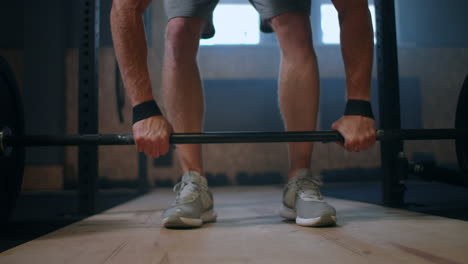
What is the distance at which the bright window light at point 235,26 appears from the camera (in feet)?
9.33

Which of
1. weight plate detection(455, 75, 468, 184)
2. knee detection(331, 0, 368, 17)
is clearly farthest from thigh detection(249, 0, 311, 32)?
weight plate detection(455, 75, 468, 184)

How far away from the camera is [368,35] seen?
1.06 meters

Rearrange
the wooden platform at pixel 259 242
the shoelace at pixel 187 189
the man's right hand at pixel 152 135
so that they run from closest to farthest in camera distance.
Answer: the wooden platform at pixel 259 242, the man's right hand at pixel 152 135, the shoelace at pixel 187 189

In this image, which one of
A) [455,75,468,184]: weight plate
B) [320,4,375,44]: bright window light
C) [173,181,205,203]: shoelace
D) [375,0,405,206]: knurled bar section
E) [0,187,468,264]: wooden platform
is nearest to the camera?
[0,187,468,264]: wooden platform

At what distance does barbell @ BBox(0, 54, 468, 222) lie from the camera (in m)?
1.04

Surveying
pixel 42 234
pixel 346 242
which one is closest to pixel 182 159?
pixel 42 234

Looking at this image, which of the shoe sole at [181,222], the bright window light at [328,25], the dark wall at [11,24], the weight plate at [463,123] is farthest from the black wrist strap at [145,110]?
the bright window light at [328,25]

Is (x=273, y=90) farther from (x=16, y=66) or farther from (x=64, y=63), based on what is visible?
(x=16, y=66)

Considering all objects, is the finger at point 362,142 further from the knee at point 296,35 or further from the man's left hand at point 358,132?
the knee at point 296,35

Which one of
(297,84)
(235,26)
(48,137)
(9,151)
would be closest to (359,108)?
(297,84)

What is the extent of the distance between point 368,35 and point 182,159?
700 millimetres

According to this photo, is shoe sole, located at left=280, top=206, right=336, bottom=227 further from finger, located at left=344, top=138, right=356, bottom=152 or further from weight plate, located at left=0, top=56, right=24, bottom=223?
weight plate, located at left=0, top=56, right=24, bottom=223

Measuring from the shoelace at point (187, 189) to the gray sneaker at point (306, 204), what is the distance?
0.28 metres

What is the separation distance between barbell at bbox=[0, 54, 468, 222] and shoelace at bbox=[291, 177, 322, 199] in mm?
146
